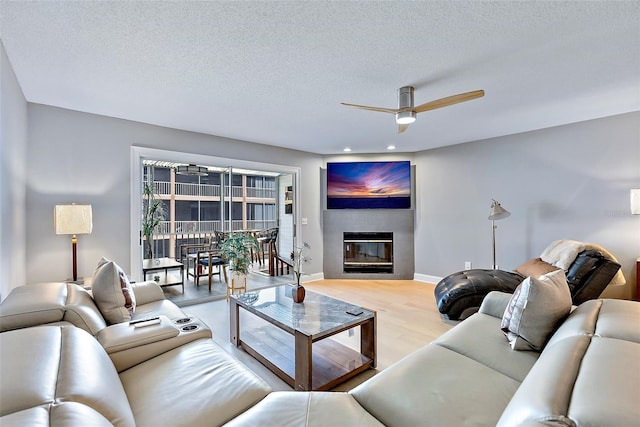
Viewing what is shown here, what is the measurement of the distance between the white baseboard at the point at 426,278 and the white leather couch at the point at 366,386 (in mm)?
3533

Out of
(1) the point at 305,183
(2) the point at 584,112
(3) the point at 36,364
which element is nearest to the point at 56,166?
(3) the point at 36,364

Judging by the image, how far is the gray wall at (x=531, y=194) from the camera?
11.6 feet

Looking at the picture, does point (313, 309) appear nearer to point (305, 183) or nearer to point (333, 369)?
point (333, 369)

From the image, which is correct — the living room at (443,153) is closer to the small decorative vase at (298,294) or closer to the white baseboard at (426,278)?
the white baseboard at (426,278)

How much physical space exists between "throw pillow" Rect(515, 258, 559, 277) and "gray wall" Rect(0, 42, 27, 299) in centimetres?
494

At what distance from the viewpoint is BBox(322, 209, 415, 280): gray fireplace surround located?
550 centimetres

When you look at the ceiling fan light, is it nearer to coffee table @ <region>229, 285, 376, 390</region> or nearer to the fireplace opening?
coffee table @ <region>229, 285, 376, 390</region>

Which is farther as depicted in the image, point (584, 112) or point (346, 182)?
point (346, 182)

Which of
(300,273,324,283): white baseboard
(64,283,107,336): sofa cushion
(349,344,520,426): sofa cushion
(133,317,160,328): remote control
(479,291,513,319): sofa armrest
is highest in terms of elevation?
(64,283,107,336): sofa cushion

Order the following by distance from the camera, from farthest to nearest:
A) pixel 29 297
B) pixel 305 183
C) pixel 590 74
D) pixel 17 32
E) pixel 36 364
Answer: pixel 305 183 → pixel 590 74 → pixel 17 32 → pixel 29 297 → pixel 36 364

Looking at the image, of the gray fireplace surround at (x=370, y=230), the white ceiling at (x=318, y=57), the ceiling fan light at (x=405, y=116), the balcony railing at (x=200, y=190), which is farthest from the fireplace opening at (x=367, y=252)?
the ceiling fan light at (x=405, y=116)

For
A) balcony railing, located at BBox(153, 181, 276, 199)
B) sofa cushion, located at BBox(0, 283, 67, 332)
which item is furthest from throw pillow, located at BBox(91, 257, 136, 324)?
balcony railing, located at BBox(153, 181, 276, 199)

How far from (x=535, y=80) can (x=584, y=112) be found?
1501 millimetres

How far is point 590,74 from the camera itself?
2.46 meters
